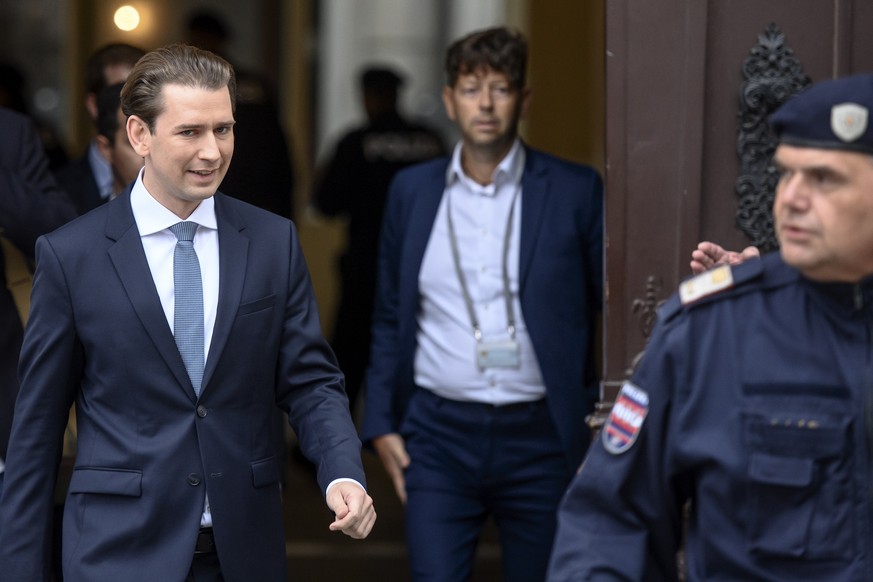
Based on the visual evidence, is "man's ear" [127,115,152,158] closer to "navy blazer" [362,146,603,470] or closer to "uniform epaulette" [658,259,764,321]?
"uniform epaulette" [658,259,764,321]

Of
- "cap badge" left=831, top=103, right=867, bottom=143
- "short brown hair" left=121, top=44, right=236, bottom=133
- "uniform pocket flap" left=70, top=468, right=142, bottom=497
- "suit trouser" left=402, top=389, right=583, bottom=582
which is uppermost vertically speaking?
"short brown hair" left=121, top=44, right=236, bottom=133

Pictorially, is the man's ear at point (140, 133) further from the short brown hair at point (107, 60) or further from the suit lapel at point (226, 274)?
the short brown hair at point (107, 60)

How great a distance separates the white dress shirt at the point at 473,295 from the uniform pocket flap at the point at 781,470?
2.00 meters

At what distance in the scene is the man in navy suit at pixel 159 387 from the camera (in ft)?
10.5

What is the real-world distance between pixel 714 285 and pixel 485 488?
6.55 ft

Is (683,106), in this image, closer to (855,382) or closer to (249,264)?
(249,264)

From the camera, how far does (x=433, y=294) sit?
4652 mm

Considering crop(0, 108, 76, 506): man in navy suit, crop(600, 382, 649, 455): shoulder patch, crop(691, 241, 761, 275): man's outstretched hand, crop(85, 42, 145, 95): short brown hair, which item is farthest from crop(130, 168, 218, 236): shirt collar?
crop(85, 42, 145, 95): short brown hair

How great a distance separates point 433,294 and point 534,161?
0.52m

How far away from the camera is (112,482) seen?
10.5 feet

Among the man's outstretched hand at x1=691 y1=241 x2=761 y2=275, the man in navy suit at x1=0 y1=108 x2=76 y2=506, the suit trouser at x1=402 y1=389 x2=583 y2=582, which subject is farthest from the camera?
the suit trouser at x1=402 y1=389 x2=583 y2=582

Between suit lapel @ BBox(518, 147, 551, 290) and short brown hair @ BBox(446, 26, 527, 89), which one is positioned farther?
short brown hair @ BBox(446, 26, 527, 89)

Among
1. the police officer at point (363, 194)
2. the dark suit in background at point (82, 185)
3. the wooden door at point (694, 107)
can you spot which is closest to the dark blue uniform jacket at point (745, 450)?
the wooden door at point (694, 107)

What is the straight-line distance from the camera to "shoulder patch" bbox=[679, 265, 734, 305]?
260cm
